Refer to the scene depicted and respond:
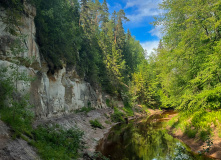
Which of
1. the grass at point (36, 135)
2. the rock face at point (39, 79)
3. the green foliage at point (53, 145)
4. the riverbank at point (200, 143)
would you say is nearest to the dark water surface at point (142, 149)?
the riverbank at point (200, 143)

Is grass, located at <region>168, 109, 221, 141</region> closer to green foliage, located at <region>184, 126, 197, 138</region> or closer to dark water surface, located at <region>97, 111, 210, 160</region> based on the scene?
green foliage, located at <region>184, 126, 197, 138</region>

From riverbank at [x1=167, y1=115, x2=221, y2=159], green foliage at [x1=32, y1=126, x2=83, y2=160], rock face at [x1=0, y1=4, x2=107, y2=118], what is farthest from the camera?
rock face at [x1=0, y1=4, x2=107, y2=118]

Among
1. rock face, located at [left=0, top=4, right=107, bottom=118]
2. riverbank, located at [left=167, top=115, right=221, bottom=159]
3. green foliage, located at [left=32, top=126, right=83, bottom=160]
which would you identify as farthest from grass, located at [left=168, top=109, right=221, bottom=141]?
rock face, located at [left=0, top=4, right=107, bottom=118]

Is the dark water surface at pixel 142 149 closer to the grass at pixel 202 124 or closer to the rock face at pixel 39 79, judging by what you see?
the grass at pixel 202 124

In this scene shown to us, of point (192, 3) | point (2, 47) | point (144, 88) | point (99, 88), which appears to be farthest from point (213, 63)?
point (144, 88)

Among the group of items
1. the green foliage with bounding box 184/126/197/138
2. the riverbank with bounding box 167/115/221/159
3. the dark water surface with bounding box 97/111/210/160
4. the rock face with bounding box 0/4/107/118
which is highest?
the rock face with bounding box 0/4/107/118

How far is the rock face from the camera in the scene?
11039mm

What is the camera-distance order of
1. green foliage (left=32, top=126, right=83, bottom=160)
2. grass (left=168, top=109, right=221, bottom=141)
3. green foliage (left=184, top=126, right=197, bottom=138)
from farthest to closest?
green foliage (left=184, top=126, right=197, bottom=138) < grass (left=168, top=109, right=221, bottom=141) < green foliage (left=32, top=126, right=83, bottom=160)

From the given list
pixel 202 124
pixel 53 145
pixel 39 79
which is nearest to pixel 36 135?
pixel 53 145

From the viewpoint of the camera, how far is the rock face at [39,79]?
435 inches

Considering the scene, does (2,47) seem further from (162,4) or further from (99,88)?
(99,88)

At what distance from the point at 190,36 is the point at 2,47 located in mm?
13557

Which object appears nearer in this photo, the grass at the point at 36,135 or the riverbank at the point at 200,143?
the grass at the point at 36,135

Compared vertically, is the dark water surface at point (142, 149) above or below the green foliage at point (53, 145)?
below
